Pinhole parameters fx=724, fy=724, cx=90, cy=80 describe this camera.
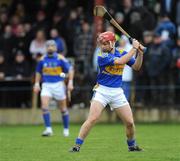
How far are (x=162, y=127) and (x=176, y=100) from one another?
1.72 m

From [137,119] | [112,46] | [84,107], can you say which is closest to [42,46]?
[84,107]

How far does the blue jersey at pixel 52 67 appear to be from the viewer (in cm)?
1741

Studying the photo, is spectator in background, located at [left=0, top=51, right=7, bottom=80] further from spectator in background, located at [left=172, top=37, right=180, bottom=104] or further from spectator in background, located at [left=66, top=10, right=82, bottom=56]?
spectator in background, located at [left=172, top=37, right=180, bottom=104]

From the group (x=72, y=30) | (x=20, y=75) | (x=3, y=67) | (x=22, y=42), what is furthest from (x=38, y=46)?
(x=3, y=67)

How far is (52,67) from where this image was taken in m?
17.4

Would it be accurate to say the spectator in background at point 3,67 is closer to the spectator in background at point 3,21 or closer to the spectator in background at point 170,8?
the spectator in background at point 3,21

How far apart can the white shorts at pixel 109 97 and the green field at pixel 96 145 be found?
84 centimetres

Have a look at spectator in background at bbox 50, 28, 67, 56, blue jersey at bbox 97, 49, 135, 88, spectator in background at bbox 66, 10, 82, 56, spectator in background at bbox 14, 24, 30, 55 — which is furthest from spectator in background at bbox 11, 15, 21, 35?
blue jersey at bbox 97, 49, 135, 88

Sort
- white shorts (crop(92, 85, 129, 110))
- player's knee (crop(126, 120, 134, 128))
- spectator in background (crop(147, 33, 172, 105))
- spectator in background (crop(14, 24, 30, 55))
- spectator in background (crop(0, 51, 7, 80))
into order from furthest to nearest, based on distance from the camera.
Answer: spectator in background (crop(14, 24, 30, 55))
spectator in background (crop(0, 51, 7, 80))
spectator in background (crop(147, 33, 172, 105))
white shorts (crop(92, 85, 129, 110))
player's knee (crop(126, 120, 134, 128))

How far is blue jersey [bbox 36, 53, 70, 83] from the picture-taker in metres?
17.4

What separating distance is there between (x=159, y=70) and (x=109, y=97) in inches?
329

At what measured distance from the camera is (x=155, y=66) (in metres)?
20.2

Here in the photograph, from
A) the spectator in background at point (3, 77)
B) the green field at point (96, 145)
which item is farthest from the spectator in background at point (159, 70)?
the spectator in background at point (3, 77)

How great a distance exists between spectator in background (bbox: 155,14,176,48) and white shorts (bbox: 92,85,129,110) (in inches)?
316
